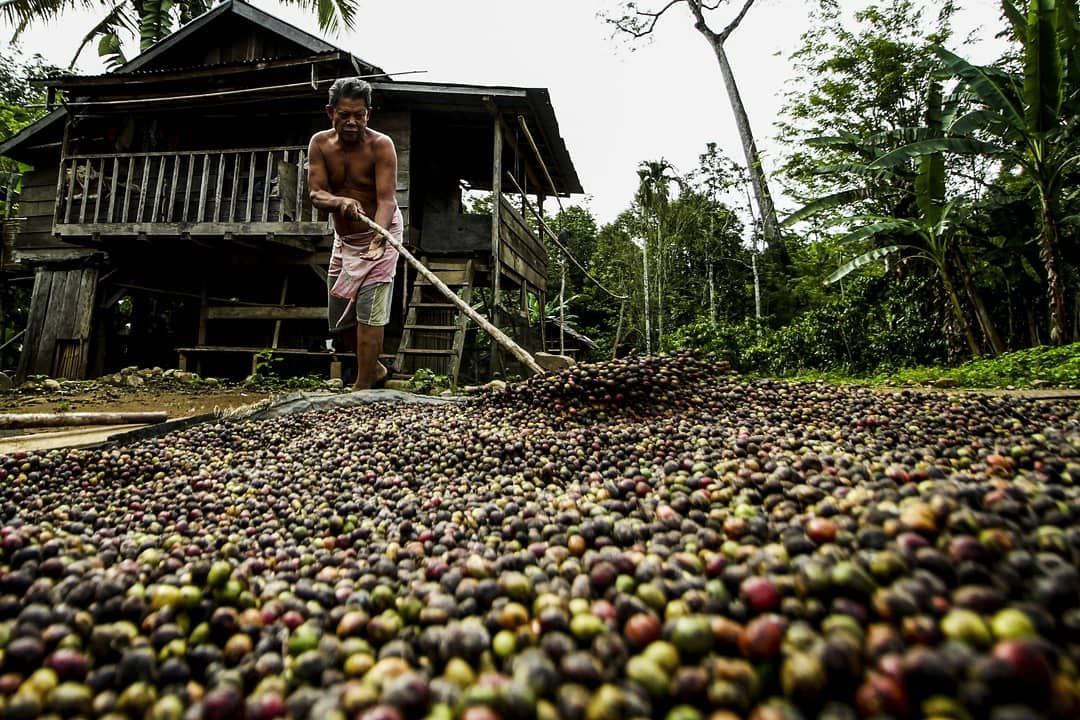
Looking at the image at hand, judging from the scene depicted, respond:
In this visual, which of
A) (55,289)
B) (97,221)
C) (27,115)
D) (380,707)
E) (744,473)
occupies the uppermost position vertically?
(27,115)

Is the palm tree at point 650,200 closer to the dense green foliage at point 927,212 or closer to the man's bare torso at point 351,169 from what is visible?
the dense green foliage at point 927,212

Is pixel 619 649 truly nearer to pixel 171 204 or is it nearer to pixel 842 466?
pixel 842 466

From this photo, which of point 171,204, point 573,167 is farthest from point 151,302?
point 573,167

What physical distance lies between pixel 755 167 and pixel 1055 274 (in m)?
8.91

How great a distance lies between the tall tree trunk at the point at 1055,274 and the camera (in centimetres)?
580

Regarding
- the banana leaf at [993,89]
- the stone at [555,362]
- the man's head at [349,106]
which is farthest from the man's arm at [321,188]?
the banana leaf at [993,89]

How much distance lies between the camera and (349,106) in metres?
4.03

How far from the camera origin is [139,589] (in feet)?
3.75

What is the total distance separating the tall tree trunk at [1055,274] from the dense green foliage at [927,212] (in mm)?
17

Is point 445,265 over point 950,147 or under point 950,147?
under

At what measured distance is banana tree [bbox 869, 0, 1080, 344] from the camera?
17.4 ft

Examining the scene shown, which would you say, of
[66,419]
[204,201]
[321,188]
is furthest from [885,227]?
[204,201]

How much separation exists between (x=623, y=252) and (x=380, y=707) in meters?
15.3

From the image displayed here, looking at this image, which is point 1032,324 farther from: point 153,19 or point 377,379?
point 153,19
